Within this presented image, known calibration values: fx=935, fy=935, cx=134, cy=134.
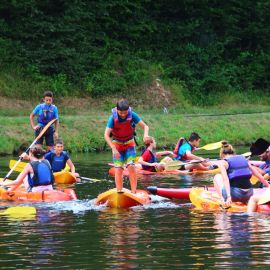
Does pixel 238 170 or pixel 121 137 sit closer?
pixel 238 170

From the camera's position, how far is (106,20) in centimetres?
4097

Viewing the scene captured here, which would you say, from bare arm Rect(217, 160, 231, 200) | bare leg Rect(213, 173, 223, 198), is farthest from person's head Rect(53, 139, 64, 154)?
bare arm Rect(217, 160, 231, 200)

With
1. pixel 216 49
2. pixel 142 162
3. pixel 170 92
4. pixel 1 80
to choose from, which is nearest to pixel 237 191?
pixel 142 162

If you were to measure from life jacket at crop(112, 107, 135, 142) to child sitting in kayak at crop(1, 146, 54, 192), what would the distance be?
1413 mm

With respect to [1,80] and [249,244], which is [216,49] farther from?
[249,244]

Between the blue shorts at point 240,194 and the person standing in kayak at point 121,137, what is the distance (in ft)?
5.25

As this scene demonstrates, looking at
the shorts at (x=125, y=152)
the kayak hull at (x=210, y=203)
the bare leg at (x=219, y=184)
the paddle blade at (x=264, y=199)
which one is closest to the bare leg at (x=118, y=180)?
the shorts at (x=125, y=152)

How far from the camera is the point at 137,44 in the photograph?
42375mm

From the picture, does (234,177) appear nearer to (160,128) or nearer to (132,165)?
(132,165)

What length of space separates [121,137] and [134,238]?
3.48 metres

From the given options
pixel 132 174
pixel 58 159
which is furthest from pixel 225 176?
pixel 58 159

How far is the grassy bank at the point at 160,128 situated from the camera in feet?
95.0

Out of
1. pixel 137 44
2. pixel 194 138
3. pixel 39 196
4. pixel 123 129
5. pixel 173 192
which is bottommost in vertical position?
pixel 173 192

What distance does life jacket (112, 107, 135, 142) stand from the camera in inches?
577
